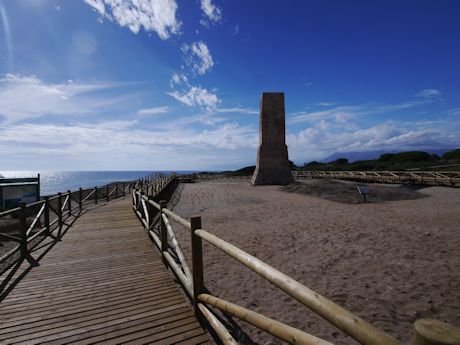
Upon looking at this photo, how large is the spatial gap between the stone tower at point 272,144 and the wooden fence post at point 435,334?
88.0 ft

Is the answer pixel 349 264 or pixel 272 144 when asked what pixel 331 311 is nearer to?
pixel 349 264

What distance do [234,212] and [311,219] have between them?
12.5 ft

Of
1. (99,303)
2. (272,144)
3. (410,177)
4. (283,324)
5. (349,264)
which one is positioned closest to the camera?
(283,324)

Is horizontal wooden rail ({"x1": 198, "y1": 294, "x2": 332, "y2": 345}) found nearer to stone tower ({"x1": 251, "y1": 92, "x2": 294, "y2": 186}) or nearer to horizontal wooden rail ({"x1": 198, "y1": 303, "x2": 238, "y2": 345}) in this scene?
horizontal wooden rail ({"x1": 198, "y1": 303, "x2": 238, "y2": 345})

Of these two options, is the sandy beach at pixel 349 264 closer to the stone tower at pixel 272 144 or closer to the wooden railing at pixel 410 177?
the wooden railing at pixel 410 177

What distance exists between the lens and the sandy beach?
13.5 ft

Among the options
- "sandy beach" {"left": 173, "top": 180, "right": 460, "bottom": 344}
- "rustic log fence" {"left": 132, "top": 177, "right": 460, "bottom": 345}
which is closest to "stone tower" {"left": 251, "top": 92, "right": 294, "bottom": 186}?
"sandy beach" {"left": 173, "top": 180, "right": 460, "bottom": 344}

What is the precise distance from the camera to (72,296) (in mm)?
3898

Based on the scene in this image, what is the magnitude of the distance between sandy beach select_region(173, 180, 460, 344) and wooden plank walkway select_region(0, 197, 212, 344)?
1047 mm

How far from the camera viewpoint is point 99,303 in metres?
3.67

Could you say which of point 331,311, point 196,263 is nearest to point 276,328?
point 331,311

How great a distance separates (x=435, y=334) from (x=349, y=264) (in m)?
5.73

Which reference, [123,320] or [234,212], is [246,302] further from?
[234,212]

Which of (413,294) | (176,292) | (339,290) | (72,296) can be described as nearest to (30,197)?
(72,296)
